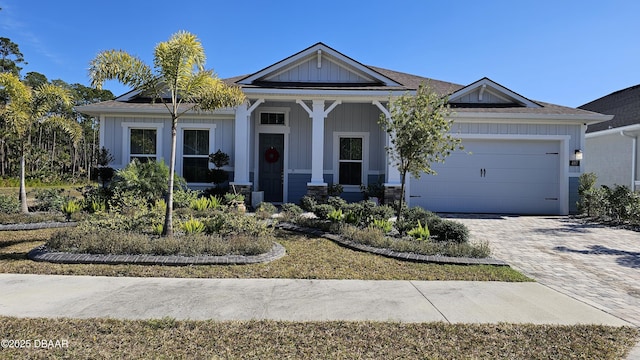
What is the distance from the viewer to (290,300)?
161 inches

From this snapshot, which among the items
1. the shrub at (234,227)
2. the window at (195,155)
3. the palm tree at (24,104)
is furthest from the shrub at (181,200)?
A: the palm tree at (24,104)

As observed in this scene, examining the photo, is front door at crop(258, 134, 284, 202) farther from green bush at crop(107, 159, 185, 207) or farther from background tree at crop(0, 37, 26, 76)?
background tree at crop(0, 37, 26, 76)

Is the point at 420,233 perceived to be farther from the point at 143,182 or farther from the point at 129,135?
the point at 129,135

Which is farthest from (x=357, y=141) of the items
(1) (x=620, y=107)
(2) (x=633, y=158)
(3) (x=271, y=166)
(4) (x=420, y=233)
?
(1) (x=620, y=107)

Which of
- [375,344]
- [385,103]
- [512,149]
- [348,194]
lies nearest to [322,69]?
[385,103]

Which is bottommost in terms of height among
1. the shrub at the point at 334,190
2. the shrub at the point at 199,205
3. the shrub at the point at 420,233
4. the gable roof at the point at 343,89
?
the shrub at the point at 420,233

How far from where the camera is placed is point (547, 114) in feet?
38.2

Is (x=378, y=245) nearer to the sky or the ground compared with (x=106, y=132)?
nearer to the ground

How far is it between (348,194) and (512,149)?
5736mm

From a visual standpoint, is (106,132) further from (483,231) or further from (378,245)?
(483,231)

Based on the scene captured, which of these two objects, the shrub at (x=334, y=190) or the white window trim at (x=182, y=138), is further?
the white window trim at (x=182, y=138)

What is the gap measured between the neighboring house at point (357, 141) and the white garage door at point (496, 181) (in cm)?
3

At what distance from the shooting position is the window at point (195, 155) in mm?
12289

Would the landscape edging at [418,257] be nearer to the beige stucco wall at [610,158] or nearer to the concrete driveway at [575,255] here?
the concrete driveway at [575,255]
